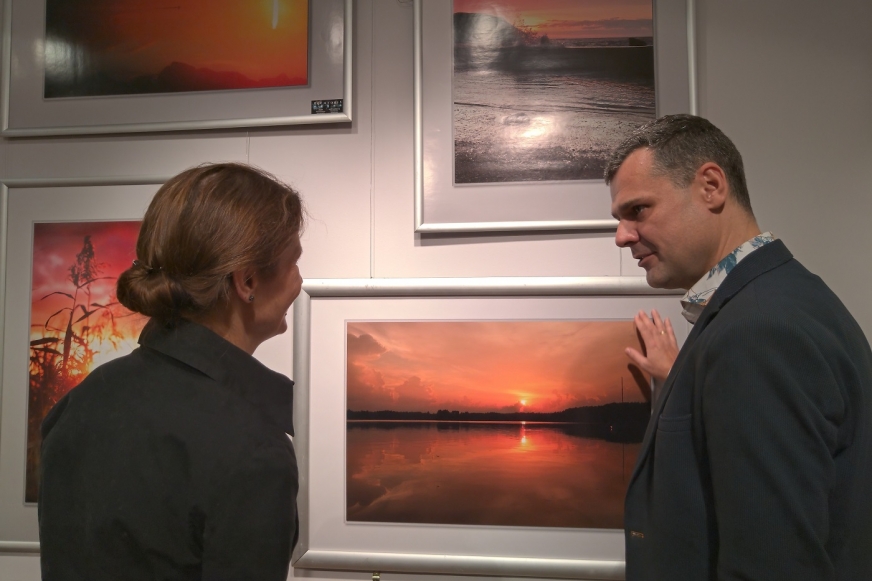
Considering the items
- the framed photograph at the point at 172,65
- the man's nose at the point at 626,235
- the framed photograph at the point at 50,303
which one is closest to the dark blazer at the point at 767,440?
the man's nose at the point at 626,235

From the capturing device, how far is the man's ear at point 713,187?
1019 millimetres

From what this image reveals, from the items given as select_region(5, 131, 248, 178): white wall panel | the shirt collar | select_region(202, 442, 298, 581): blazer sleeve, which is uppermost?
select_region(5, 131, 248, 178): white wall panel

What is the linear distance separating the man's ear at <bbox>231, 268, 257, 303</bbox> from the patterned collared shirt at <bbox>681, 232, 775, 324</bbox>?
27.0 inches

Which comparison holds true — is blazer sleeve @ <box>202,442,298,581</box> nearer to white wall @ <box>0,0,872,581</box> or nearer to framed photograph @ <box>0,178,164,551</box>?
white wall @ <box>0,0,872,581</box>

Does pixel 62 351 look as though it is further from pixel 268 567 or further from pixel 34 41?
pixel 268 567

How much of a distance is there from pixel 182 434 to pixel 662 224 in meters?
0.79

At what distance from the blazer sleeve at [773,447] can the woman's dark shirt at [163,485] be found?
0.54 m

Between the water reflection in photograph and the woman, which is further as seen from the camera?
the water reflection in photograph

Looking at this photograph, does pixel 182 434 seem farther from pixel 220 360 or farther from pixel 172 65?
pixel 172 65

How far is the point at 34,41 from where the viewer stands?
5.49ft

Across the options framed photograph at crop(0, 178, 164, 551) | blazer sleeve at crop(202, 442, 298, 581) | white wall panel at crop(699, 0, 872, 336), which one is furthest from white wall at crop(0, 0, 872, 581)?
blazer sleeve at crop(202, 442, 298, 581)

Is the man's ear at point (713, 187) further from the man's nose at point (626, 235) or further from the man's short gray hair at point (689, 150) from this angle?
the man's nose at point (626, 235)

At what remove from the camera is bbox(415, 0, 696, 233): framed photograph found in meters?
1.49

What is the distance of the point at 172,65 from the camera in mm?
1621
